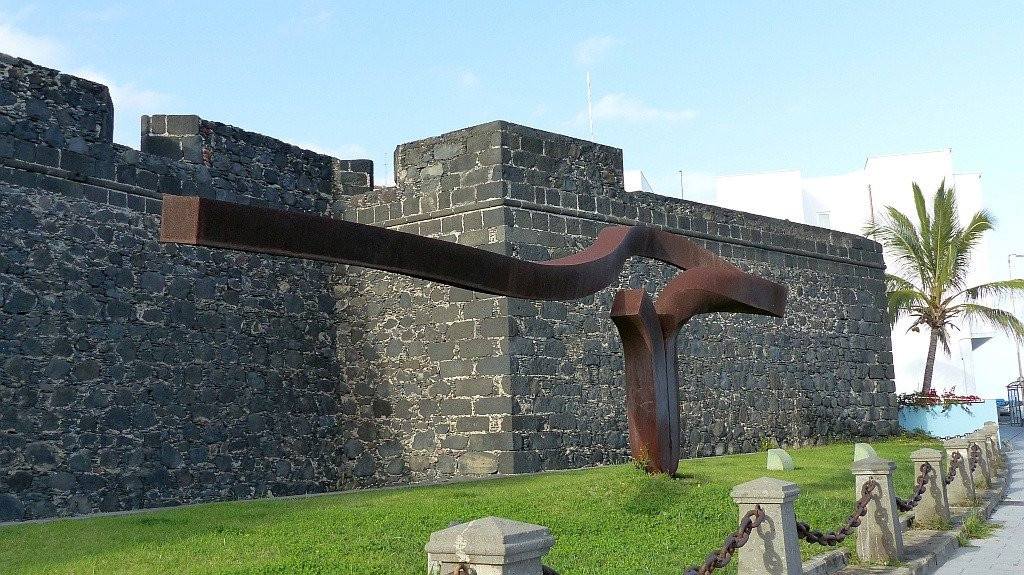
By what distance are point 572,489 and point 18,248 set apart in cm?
564

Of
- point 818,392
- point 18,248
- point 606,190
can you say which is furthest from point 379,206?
point 818,392

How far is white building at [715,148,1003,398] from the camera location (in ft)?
110

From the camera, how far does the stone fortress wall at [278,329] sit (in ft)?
31.3

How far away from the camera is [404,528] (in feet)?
23.6

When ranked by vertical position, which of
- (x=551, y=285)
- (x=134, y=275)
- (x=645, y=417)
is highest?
(x=134, y=275)

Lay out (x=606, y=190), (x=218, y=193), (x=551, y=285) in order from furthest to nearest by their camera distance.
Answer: (x=606, y=190) → (x=218, y=193) → (x=551, y=285)

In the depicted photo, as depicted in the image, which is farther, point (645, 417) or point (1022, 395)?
point (1022, 395)

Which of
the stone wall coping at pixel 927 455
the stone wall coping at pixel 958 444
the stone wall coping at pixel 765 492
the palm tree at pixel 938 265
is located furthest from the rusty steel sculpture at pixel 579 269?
the palm tree at pixel 938 265

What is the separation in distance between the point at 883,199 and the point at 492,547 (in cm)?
3343

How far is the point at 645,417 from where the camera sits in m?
8.92

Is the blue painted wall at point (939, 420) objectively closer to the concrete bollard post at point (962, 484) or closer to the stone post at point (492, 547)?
the concrete bollard post at point (962, 484)

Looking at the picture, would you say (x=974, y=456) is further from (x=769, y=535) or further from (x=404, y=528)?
(x=404, y=528)

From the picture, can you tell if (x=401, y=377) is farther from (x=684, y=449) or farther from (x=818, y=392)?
(x=818, y=392)

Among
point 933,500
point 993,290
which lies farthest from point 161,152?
point 993,290
